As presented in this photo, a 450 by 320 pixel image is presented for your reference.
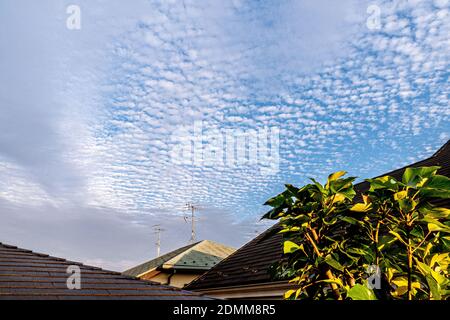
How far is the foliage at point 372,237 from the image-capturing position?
1841 mm

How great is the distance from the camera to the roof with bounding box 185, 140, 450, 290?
25.9 feet

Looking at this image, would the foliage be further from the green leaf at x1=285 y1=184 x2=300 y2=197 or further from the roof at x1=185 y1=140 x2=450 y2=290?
the roof at x1=185 y1=140 x2=450 y2=290

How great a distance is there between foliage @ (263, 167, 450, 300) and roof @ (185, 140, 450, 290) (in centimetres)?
516

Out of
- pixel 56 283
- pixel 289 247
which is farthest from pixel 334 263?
pixel 56 283

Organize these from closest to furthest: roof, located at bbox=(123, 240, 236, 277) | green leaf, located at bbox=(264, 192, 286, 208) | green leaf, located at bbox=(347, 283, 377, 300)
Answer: green leaf, located at bbox=(347, 283, 377, 300), green leaf, located at bbox=(264, 192, 286, 208), roof, located at bbox=(123, 240, 236, 277)

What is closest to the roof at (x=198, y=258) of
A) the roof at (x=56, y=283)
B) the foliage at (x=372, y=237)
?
the roof at (x=56, y=283)

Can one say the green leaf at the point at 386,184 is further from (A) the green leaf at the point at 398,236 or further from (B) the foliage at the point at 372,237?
(A) the green leaf at the point at 398,236

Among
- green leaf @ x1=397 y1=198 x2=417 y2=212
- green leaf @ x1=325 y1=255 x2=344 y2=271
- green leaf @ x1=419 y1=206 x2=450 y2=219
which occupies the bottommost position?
green leaf @ x1=325 y1=255 x2=344 y2=271

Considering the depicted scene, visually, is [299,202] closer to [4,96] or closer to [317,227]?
[317,227]

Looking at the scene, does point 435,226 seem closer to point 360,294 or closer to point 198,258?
point 360,294

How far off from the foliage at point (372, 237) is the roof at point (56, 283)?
8.55 feet

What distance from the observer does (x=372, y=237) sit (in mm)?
2068

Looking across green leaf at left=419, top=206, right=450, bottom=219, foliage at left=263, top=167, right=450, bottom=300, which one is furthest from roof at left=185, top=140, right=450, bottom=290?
green leaf at left=419, top=206, right=450, bottom=219
